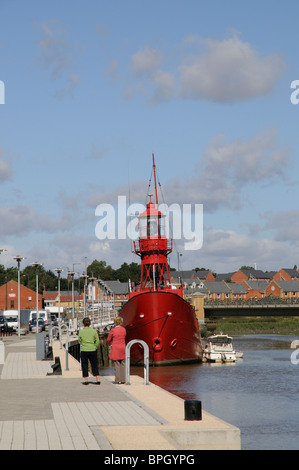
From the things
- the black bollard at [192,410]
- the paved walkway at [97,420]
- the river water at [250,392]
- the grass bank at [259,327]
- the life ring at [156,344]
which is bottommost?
the grass bank at [259,327]

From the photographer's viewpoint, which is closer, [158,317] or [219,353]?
[158,317]

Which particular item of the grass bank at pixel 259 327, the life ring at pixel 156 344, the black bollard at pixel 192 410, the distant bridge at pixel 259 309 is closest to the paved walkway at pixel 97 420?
the black bollard at pixel 192 410

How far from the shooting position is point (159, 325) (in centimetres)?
4547

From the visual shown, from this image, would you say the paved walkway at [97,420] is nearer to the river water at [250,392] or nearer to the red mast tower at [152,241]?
the river water at [250,392]

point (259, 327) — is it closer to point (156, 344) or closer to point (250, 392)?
point (156, 344)

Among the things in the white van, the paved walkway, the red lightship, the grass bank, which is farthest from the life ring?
the grass bank

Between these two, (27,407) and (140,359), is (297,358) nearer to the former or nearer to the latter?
(140,359)

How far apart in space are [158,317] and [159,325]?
1.74 feet

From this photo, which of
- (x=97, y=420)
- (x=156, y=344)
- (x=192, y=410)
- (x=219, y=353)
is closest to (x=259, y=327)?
(x=219, y=353)

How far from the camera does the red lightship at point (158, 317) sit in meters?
45.5

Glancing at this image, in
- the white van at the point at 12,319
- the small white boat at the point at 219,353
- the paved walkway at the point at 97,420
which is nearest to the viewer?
the paved walkway at the point at 97,420

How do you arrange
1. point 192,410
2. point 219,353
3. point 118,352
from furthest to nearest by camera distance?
point 219,353 → point 118,352 → point 192,410

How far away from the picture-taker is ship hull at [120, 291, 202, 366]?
1789 inches
